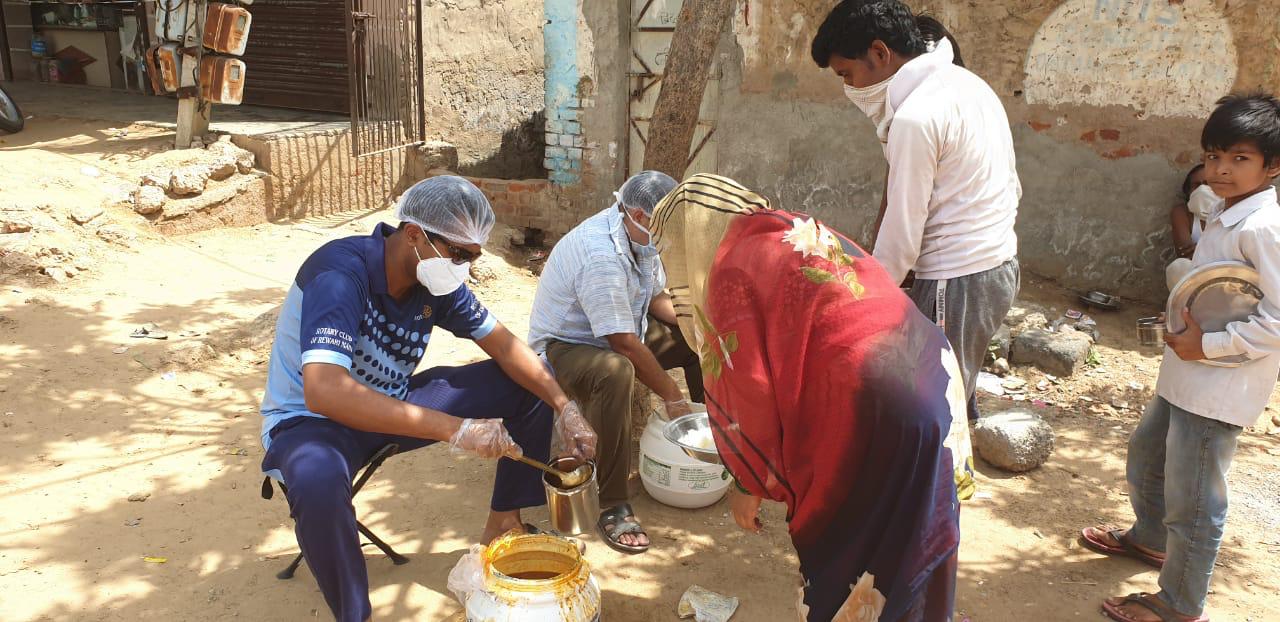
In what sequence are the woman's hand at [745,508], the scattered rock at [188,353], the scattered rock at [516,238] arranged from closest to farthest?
the woman's hand at [745,508]
the scattered rock at [188,353]
the scattered rock at [516,238]

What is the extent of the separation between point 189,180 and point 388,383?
4497 millimetres

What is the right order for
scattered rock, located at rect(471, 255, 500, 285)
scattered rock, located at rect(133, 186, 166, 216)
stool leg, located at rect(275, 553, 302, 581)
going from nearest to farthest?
1. stool leg, located at rect(275, 553, 302, 581)
2. scattered rock, located at rect(133, 186, 166, 216)
3. scattered rock, located at rect(471, 255, 500, 285)

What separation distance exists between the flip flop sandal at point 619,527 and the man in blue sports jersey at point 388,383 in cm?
32

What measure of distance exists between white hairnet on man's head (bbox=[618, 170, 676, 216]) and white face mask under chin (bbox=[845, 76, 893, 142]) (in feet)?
2.34

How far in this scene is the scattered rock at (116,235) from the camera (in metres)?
5.64

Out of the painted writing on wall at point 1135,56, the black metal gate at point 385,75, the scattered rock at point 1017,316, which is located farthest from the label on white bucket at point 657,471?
the black metal gate at point 385,75

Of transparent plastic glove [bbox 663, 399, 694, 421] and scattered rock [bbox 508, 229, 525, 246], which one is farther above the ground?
transparent plastic glove [bbox 663, 399, 694, 421]

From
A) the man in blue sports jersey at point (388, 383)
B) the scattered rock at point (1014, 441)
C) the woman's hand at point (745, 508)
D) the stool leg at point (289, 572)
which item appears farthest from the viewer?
the scattered rock at point (1014, 441)

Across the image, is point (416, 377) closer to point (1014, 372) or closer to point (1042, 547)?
point (1042, 547)

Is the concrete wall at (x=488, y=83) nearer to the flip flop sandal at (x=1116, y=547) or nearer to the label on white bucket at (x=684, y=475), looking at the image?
the label on white bucket at (x=684, y=475)

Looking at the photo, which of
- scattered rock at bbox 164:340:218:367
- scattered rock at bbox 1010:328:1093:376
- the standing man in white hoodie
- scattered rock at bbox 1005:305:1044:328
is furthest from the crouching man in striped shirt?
scattered rock at bbox 1005:305:1044:328

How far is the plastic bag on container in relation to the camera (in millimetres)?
2697

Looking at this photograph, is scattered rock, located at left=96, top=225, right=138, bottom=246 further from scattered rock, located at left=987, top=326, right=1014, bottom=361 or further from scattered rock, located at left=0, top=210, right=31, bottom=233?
scattered rock, located at left=987, top=326, right=1014, bottom=361

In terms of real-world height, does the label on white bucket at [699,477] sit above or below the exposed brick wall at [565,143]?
below
